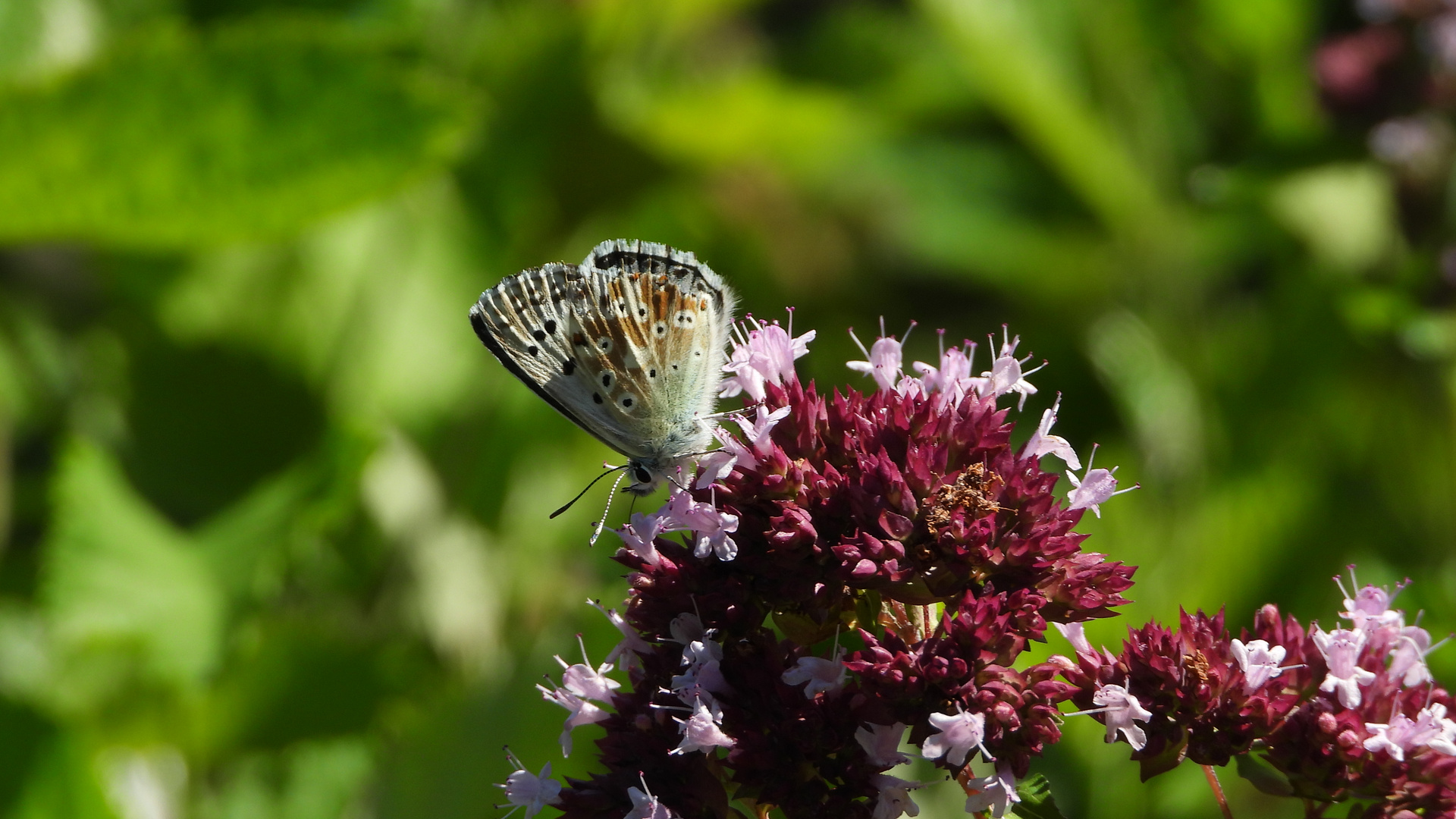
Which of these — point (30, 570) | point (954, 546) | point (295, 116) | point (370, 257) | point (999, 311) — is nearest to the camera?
point (954, 546)

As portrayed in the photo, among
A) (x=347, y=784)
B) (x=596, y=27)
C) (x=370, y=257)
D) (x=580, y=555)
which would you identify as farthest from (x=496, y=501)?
(x=596, y=27)

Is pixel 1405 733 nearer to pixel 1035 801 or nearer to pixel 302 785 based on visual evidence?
pixel 1035 801

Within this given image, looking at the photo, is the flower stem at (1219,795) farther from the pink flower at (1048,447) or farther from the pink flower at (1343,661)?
the pink flower at (1048,447)

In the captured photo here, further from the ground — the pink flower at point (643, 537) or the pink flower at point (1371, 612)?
the pink flower at point (1371, 612)

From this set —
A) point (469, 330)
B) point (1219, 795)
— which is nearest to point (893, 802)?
point (1219, 795)

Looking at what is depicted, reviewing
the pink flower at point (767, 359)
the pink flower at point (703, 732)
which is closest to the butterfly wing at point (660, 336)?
the pink flower at point (767, 359)

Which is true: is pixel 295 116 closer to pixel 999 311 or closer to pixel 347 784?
pixel 347 784

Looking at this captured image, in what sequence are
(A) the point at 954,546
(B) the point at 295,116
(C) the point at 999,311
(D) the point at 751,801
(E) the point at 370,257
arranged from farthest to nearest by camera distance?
(C) the point at 999,311
(E) the point at 370,257
(B) the point at 295,116
(D) the point at 751,801
(A) the point at 954,546

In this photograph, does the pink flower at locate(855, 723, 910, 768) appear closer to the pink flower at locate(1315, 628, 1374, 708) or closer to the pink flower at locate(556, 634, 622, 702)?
the pink flower at locate(556, 634, 622, 702)
